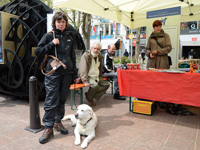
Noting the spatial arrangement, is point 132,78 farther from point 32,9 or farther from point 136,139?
point 32,9

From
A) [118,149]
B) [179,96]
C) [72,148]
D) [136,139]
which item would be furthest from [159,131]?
[72,148]

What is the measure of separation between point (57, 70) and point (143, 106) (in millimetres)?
2316

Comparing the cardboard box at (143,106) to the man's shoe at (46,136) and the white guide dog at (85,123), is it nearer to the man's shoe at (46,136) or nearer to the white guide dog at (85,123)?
the white guide dog at (85,123)

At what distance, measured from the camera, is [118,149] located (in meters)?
2.65

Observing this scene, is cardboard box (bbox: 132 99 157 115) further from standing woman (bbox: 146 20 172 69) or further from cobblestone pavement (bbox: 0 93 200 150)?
standing woman (bbox: 146 20 172 69)

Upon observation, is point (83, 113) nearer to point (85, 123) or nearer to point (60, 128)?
point (85, 123)

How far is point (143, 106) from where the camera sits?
4.12 m

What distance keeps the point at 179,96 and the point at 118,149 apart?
66.7 inches

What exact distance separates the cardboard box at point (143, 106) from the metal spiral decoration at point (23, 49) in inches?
111

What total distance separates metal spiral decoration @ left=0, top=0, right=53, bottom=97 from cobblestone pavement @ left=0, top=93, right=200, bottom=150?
0.94 m

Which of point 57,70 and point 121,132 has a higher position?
point 57,70

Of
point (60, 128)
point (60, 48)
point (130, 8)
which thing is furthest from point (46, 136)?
→ point (130, 8)

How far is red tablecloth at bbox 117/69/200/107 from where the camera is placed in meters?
3.29

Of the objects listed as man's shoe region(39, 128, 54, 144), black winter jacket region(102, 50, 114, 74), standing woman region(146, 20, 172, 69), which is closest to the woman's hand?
man's shoe region(39, 128, 54, 144)
